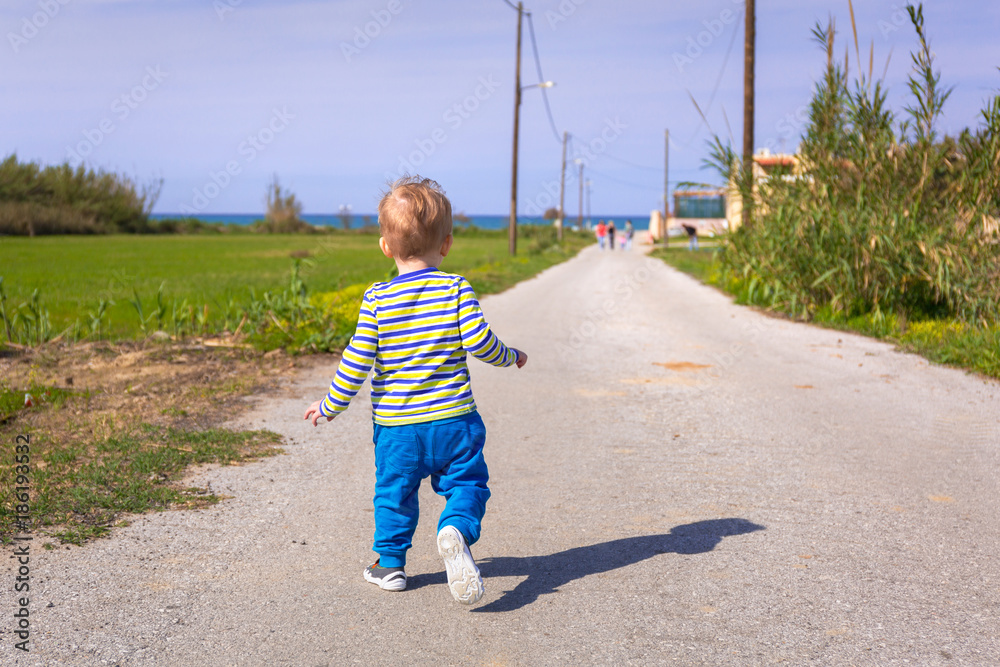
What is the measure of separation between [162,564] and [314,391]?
3.79m

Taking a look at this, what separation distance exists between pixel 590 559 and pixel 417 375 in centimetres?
115

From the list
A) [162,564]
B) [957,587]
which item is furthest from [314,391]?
[957,587]

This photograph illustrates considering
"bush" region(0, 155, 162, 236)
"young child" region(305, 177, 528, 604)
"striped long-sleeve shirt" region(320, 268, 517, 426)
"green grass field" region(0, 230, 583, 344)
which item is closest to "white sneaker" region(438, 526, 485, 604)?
"young child" region(305, 177, 528, 604)

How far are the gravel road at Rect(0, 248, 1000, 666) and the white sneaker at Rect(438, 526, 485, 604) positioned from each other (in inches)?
5.0

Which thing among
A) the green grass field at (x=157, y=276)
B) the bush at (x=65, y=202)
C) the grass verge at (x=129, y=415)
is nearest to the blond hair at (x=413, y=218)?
the grass verge at (x=129, y=415)

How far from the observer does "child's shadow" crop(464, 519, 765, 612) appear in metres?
3.27

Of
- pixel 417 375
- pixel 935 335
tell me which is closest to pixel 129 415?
pixel 417 375

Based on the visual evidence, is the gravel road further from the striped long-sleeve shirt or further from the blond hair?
the blond hair

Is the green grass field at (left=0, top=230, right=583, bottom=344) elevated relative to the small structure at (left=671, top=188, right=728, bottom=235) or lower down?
lower down

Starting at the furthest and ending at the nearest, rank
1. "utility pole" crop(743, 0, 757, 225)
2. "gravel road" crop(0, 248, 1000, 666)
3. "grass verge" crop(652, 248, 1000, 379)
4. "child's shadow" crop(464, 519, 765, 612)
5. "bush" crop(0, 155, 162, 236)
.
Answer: "bush" crop(0, 155, 162, 236)
"utility pole" crop(743, 0, 757, 225)
"grass verge" crop(652, 248, 1000, 379)
"child's shadow" crop(464, 519, 765, 612)
"gravel road" crop(0, 248, 1000, 666)

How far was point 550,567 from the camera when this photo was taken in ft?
11.5

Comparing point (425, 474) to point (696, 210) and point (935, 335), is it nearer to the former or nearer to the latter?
point (935, 335)

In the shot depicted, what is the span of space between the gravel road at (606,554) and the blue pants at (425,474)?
25cm

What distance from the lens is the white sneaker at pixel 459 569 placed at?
9.65 ft
